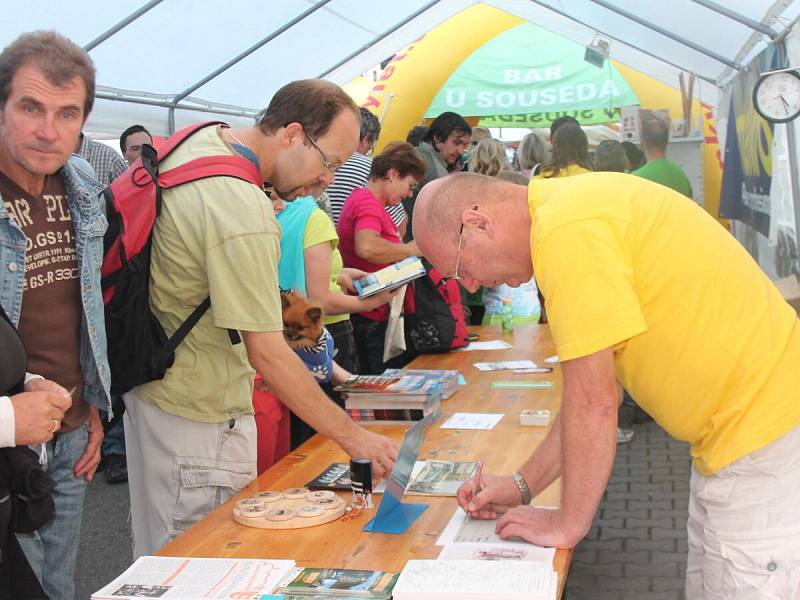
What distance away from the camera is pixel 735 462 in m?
1.75

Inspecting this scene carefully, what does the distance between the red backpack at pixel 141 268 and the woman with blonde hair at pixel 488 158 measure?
398cm

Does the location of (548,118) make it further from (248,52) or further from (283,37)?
(248,52)

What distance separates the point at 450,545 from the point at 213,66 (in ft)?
20.1

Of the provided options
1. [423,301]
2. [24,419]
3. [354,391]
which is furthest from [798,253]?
[24,419]

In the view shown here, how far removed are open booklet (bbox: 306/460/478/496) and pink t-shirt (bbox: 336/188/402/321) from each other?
206 cm

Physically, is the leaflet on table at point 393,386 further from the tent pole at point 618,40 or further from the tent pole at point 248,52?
the tent pole at point 618,40

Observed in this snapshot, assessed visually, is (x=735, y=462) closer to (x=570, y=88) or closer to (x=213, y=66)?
(x=213, y=66)

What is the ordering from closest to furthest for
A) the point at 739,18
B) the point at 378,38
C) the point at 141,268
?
1. the point at 141,268
2. the point at 739,18
3. the point at 378,38

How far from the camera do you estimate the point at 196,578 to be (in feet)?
5.98

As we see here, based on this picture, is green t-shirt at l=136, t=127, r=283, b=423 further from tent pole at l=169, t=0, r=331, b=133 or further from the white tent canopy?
tent pole at l=169, t=0, r=331, b=133

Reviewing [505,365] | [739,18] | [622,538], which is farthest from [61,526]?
[739,18]

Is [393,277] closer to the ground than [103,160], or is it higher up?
closer to the ground

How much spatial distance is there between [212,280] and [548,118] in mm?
10320

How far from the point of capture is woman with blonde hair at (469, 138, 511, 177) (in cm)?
613
